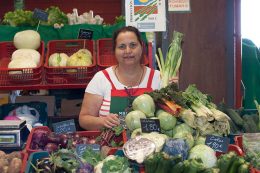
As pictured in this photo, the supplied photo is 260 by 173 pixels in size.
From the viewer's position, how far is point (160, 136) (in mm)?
2479

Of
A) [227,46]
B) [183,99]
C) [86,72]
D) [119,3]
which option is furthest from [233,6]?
[119,3]

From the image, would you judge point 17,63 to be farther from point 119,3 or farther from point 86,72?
point 119,3

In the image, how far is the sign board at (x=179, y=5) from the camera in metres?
4.28

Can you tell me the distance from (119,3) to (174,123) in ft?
21.9

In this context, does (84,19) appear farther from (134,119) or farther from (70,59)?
(134,119)

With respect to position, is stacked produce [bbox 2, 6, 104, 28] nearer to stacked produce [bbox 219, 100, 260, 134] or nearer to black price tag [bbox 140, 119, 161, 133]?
stacked produce [bbox 219, 100, 260, 134]

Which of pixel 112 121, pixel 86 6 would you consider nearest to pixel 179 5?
pixel 112 121

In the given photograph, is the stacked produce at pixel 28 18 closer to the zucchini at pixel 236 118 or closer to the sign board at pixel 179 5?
the sign board at pixel 179 5

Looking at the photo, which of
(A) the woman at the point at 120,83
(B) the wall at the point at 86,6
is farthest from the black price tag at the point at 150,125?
(B) the wall at the point at 86,6

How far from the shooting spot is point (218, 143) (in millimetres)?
2521

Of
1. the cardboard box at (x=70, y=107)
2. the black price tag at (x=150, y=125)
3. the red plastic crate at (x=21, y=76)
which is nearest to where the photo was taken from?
the black price tag at (x=150, y=125)

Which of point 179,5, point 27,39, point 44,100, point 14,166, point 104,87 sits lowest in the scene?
point 14,166

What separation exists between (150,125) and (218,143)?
1.39ft

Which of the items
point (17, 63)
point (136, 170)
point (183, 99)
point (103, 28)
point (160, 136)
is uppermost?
point (103, 28)
